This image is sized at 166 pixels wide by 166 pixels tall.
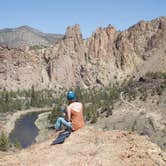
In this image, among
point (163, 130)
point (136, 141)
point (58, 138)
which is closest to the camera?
point (136, 141)

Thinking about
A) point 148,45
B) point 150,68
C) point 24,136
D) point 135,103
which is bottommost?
point 24,136

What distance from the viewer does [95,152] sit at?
1709 cm

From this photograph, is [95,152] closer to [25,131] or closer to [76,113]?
[76,113]

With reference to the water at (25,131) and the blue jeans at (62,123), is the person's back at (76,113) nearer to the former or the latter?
the blue jeans at (62,123)

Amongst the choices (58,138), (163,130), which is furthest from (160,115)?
(58,138)

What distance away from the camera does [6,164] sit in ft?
59.3

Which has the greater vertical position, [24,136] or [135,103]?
[135,103]

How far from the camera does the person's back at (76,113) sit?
1784 cm

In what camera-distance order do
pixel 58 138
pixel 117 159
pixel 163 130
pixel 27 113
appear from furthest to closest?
pixel 27 113 < pixel 163 130 < pixel 58 138 < pixel 117 159

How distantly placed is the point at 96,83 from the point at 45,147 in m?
180

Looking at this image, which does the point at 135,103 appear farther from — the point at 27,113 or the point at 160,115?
the point at 27,113

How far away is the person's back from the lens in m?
17.8

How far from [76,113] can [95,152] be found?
2067 mm

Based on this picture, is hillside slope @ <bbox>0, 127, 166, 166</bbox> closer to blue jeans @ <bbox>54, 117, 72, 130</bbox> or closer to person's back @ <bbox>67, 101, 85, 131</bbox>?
person's back @ <bbox>67, 101, 85, 131</bbox>
